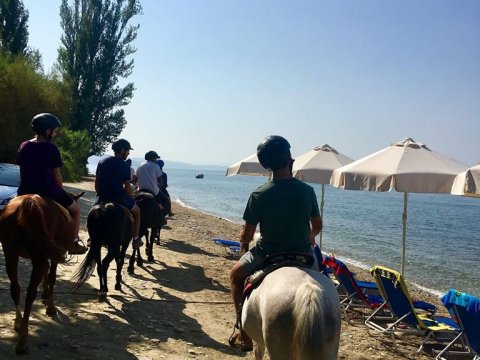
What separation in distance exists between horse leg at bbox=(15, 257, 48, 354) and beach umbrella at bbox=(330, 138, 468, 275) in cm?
581

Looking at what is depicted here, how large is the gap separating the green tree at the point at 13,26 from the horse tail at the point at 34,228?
31921 mm

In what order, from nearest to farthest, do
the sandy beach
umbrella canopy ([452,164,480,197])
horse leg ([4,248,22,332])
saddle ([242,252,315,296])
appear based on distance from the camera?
saddle ([242,252,315,296]) < horse leg ([4,248,22,332]) < the sandy beach < umbrella canopy ([452,164,480,197])

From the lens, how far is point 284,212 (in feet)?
13.5

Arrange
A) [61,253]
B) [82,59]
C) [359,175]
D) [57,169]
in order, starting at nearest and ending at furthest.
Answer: [61,253] → [57,169] → [359,175] → [82,59]

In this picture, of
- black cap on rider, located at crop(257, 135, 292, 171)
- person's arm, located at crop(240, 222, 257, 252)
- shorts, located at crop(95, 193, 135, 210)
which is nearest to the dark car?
shorts, located at crop(95, 193, 135, 210)

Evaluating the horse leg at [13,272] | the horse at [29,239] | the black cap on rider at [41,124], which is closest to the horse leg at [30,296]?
the horse at [29,239]

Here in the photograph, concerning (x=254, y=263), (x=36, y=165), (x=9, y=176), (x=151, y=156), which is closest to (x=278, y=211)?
(x=254, y=263)

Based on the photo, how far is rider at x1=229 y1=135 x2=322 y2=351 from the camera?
13.5 feet

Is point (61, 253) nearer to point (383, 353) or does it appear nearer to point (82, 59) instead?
point (383, 353)

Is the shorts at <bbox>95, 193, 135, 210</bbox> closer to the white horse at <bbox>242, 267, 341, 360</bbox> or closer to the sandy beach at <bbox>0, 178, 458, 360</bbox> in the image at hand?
the sandy beach at <bbox>0, 178, 458, 360</bbox>

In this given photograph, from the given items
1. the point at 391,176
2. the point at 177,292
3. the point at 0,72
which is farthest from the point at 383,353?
the point at 0,72

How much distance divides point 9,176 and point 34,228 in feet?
24.0

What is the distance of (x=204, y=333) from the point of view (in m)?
6.43

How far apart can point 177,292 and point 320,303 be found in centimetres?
576
